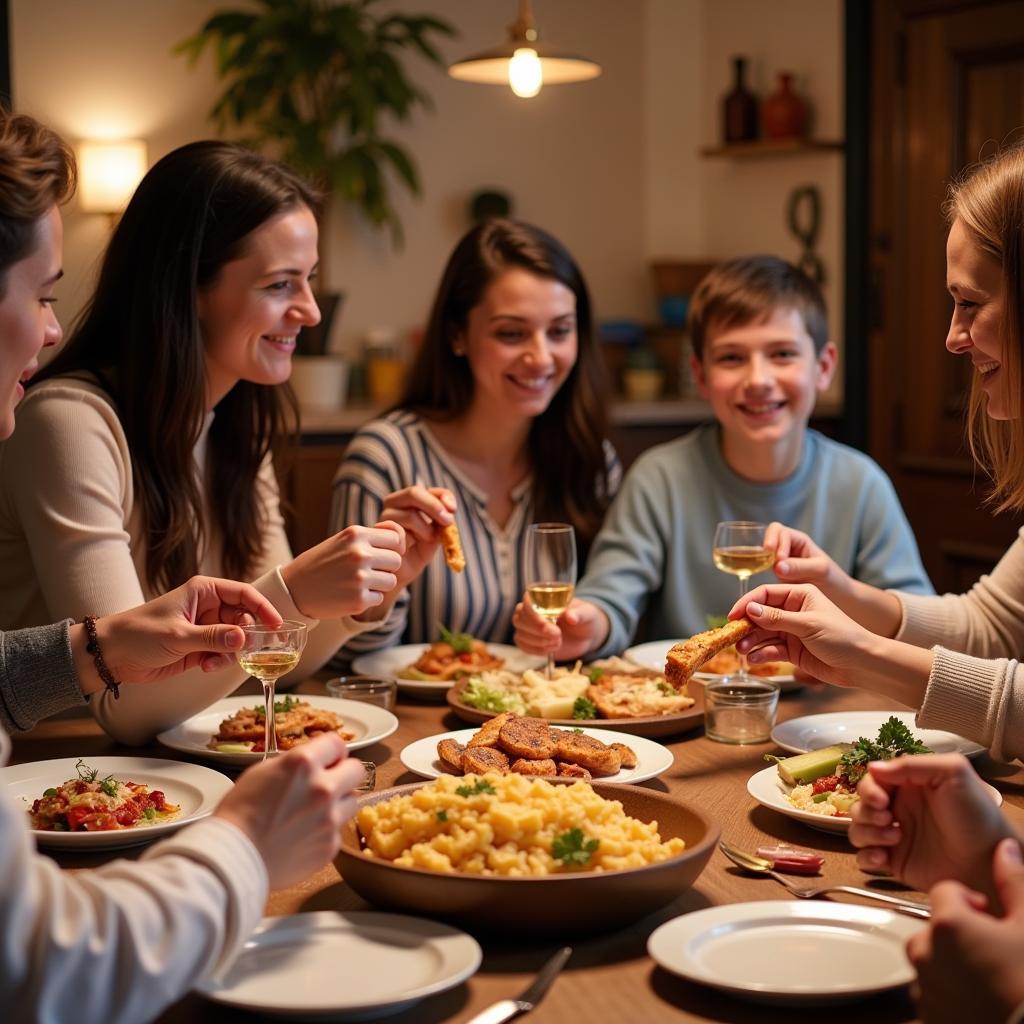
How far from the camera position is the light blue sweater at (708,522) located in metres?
3.06

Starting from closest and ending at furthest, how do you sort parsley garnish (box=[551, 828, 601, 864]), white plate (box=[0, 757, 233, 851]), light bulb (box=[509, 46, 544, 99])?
parsley garnish (box=[551, 828, 601, 864]) < white plate (box=[0, 757, 233, 851]) < light bulb (box=[509, 46, 544, 99])

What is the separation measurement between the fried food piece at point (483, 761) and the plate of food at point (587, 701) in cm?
29

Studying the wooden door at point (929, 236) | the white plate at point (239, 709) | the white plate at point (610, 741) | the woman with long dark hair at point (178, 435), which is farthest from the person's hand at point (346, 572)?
the wooden door at point (929, 236)

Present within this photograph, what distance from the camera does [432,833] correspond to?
1.41 meters

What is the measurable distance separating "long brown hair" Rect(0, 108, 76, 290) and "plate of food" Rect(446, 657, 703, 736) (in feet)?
3.10

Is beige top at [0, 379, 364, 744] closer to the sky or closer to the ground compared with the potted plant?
closer to the ground

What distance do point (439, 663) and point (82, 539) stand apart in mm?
664

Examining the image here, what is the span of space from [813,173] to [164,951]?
16.4ft

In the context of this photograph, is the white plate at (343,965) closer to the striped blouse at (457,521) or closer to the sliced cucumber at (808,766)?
the sliced cucumber at (808,766)

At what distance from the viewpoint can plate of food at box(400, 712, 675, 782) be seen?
5.73 ft

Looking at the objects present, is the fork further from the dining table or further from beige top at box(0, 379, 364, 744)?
beige top at box(0, 379, 364, 744)

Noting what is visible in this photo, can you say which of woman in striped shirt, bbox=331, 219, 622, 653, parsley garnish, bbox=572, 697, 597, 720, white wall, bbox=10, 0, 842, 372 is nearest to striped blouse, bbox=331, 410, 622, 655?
woman in striped shirt, bbox=331, 219, 622, 653

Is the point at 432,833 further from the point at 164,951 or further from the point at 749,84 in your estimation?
the point at 749,84

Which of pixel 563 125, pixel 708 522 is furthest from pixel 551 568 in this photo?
pixel 563 125
